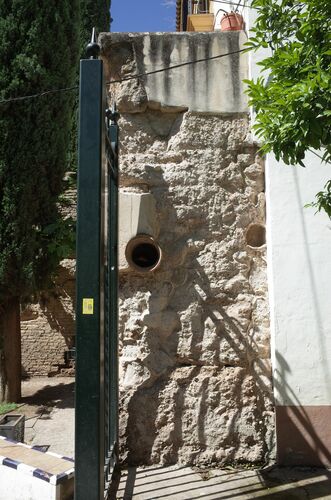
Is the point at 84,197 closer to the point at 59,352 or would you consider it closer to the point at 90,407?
the point at 90,407

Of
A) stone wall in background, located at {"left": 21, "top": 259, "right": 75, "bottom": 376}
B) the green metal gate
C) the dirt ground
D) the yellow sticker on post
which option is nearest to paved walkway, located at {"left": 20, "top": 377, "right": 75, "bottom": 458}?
the dirt ground

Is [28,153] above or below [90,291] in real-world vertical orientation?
above

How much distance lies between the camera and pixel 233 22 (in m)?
5.40

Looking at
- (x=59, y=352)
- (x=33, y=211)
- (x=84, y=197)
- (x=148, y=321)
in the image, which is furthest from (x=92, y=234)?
(x=59, y=352)

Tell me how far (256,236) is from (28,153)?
444 cm

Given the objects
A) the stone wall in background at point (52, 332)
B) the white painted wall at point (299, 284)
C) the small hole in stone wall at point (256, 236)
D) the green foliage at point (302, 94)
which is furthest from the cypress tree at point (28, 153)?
the green foliage at point (302, 94)

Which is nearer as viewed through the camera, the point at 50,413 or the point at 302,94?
the point at 302,94

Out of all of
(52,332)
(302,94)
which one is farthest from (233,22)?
(52,332)

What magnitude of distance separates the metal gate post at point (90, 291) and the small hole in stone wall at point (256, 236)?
2178 millimetres

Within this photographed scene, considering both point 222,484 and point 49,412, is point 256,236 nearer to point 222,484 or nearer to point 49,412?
point 222,484

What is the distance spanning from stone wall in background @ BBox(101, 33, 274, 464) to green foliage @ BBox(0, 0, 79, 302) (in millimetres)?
3375

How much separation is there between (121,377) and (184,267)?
114 cm

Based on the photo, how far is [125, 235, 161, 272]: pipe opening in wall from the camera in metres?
4.75

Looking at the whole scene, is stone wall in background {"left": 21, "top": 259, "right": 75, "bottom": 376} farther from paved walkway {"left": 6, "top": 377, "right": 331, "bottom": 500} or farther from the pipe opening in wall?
paved walkway {"left": 6, "top": 377, "right": 331, "bottom": 500}
